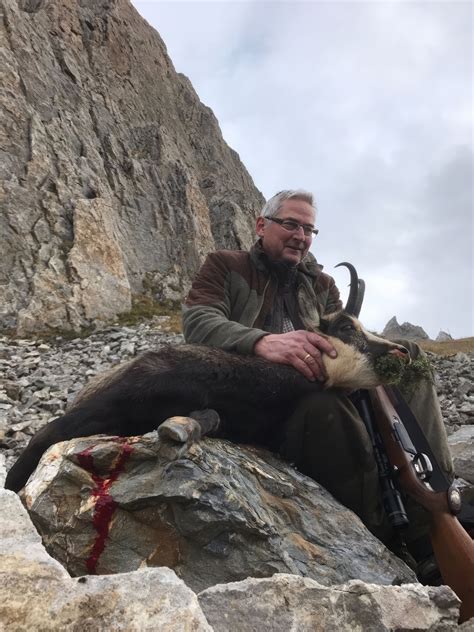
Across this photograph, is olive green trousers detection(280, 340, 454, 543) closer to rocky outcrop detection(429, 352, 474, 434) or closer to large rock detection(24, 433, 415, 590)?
large rock detection(24, 433, 415, 590)

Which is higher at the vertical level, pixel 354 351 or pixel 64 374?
pixel 354 351

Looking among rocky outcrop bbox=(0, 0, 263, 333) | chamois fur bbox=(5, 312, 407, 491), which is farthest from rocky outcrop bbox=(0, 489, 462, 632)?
rocky outcrop bbox=(0, 0, 263, 333)

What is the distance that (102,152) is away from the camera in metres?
36.2

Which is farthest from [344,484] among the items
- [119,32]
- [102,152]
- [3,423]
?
[119,32]

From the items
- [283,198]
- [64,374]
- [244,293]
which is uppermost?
[283,198]

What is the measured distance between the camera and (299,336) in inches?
170

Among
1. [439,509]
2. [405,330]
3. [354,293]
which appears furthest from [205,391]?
[405,330]

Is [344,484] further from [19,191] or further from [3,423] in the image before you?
[19,191]

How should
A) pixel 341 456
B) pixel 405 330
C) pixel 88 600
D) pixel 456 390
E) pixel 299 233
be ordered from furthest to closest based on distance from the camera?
pixel 405 330, pixel 456 390, pixel 299 233, pixel 341 456, pixel 88 600

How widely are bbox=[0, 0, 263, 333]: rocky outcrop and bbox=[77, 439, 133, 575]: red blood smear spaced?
19395mm

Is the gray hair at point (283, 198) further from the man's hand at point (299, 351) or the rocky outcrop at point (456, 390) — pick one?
the rocky outcrop at point (456, 390)

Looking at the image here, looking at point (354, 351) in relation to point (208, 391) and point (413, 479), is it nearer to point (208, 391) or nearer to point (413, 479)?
point (413, 479)

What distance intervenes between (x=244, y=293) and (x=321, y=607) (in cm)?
341

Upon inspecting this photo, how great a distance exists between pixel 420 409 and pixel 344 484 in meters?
1.01
